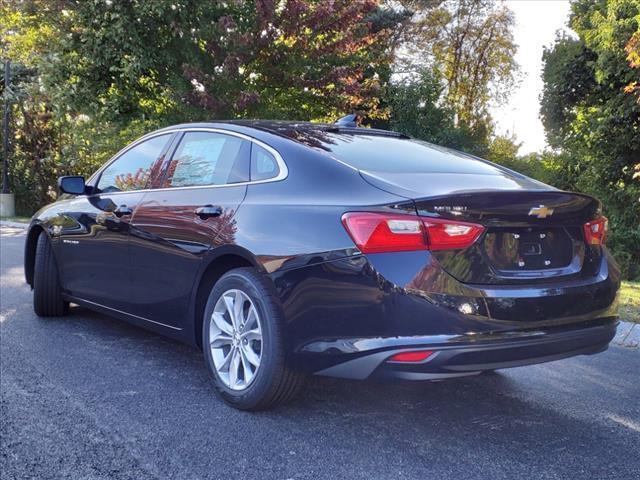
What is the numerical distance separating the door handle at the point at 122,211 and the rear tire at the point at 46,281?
1146mm

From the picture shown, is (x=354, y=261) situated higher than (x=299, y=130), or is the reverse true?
(x=299, y=130)

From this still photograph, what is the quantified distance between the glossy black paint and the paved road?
39cm

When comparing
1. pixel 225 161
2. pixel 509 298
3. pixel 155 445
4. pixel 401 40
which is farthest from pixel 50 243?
pixel 401 40

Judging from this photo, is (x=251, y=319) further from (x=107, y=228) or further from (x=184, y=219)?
(x=107, y=228)

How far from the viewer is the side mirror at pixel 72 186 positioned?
470cm

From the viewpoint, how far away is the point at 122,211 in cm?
423

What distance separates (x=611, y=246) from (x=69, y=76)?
13.0m

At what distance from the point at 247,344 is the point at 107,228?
170 cm

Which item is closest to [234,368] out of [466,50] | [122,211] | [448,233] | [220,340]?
[220,340]

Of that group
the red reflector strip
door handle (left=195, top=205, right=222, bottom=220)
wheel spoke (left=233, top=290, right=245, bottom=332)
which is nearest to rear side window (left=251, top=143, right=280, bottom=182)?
door handle (left=195, top=205, right=222, bottom=220)

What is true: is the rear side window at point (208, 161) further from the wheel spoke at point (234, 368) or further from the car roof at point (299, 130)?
the wheel spoke at point (234, 368)

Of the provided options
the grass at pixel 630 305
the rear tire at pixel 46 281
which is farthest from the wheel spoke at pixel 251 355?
the grass at pixel 630 305

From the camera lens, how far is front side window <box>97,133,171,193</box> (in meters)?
4.31

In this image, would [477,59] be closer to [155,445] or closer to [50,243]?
[50,243]
